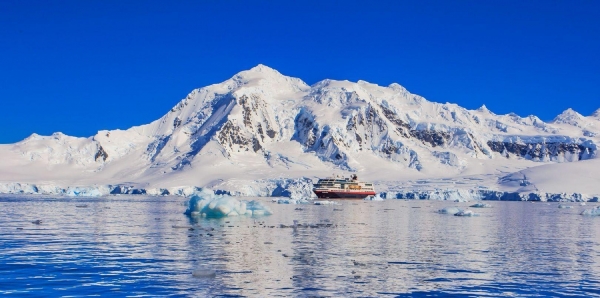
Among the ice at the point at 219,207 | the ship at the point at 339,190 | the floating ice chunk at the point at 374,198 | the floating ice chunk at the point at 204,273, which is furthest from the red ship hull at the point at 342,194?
the floating ice chunk at the point at 204,273

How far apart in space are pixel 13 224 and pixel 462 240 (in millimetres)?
27698

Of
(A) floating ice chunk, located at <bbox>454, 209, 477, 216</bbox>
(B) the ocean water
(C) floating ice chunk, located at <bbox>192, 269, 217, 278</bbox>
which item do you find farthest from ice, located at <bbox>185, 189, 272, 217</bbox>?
(C) floating ice chunk, located at <bbox>192, 269, 217, 278</bbox>

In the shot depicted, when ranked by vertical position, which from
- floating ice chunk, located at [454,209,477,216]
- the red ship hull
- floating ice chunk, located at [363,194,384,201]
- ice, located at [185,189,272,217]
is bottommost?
floating ice chunk, located at [454,209,477,216]

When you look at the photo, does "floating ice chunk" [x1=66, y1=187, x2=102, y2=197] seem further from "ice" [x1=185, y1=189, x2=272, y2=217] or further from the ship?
"ice" [x1=185, y1=189, x2=272, y2=217]

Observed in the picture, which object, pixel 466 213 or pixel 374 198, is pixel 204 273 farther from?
pixel 374 198

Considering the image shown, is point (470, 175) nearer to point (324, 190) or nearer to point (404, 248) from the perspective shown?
point (324, 190)

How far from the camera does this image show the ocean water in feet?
62.0

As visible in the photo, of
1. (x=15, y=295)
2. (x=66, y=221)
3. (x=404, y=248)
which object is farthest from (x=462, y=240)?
(x=66, y=221)

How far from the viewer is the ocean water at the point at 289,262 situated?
18.9 m

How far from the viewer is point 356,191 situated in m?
133

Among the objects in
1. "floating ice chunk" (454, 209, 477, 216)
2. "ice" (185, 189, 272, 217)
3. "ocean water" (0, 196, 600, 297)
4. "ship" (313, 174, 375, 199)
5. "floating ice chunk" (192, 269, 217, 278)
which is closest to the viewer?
"ocean water" (0, 196, 600, 297)

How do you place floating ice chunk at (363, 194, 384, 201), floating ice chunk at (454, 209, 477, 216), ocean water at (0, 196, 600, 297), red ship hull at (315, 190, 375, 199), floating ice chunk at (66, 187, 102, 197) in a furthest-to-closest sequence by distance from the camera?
red ship hull at (315, 190, 375, 199), floating ice chunk at (66, 187, 102, 197), floating ice chunk at (363, 194, 384, 201), floating ice chunk at (454, 209, 477, 216), ocean water at (0, 196, 600, 297)

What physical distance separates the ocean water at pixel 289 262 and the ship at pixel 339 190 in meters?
90.0

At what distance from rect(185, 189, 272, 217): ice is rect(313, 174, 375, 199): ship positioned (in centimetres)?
7402
